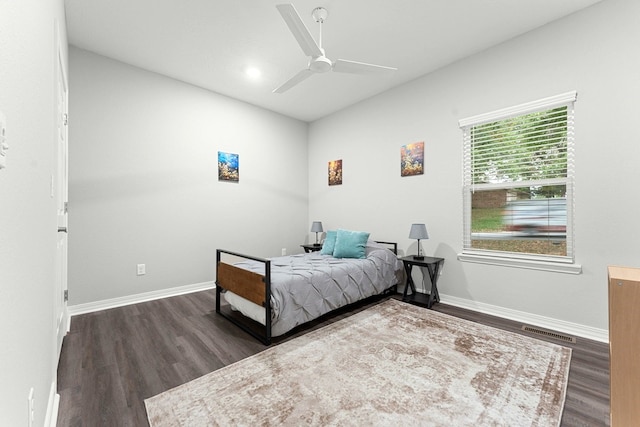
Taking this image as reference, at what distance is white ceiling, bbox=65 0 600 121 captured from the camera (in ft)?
8.07

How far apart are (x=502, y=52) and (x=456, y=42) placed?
0.52 m

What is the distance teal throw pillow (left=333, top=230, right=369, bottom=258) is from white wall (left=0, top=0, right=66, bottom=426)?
112 inches

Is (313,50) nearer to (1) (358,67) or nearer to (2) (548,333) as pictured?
(1) (358,67)

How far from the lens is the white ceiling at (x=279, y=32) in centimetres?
246

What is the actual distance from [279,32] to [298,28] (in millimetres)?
1056

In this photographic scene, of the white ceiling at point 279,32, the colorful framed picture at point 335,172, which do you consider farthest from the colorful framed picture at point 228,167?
the colorful framed picture at point 335,172

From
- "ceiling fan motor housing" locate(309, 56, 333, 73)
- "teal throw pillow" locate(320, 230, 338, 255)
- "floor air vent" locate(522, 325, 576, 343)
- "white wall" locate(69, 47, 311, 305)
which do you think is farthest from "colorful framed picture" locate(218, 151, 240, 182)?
"floor air vent" locate(522, 325, 576, 343)

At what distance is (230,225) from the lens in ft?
14.1

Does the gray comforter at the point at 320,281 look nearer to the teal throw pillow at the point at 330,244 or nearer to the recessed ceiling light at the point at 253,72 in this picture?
the teal throw pillow at the point at 330,244

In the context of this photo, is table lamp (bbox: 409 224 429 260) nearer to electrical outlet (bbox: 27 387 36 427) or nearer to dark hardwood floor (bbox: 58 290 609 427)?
dark hardwood floor (bbox: 58 290 609 427)

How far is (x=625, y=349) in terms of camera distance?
110cm

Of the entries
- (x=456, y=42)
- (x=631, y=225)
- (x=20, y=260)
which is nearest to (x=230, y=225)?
(x=20, y=260)

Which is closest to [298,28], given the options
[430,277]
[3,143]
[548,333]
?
[3,143]

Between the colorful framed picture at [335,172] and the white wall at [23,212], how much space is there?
382 centimetres
